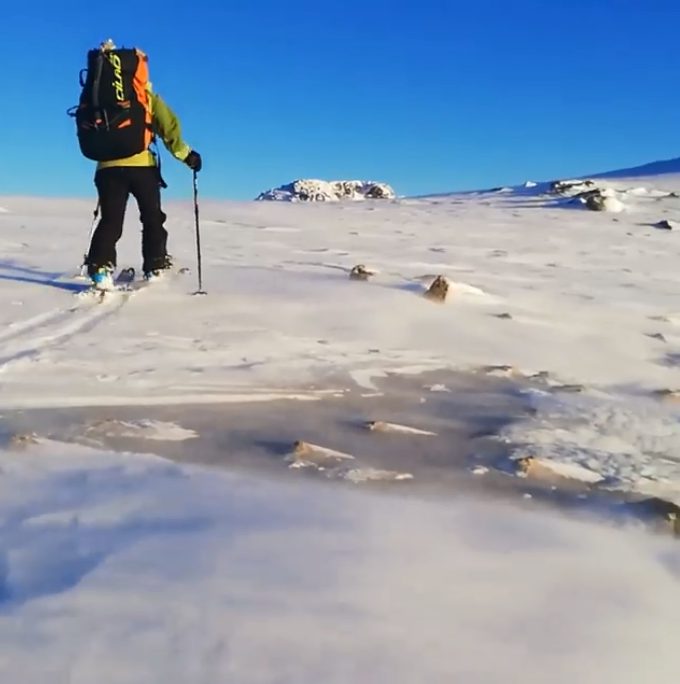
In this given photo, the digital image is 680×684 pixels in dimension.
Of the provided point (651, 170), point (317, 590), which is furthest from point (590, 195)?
point (317, 590)

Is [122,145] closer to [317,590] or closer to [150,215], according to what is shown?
[150,215]

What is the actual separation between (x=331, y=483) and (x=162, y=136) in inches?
154

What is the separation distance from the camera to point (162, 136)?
5508 millimetres

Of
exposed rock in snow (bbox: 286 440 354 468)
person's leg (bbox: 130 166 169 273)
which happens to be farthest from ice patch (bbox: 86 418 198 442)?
person's leg (bbox: 130 166 169 273)

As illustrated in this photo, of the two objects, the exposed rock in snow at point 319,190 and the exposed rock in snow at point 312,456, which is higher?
the exposed rock in snow at point 319,190

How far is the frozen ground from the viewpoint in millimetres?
1418

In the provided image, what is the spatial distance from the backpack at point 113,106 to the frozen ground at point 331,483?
92cm

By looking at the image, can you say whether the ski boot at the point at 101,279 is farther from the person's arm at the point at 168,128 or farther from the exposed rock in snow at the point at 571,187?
the exposed rock in snow at the point at 571,187

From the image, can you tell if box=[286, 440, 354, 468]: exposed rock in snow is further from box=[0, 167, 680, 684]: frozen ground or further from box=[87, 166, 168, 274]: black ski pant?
box=[87, 166, 168, 274]: black ski pant

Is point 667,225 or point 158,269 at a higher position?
point 667,225

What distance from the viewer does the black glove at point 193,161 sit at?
556 cm

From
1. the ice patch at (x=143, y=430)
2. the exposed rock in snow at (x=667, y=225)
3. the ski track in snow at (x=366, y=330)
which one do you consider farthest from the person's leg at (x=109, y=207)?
the exposed rock in snow at (x=667, y=225)

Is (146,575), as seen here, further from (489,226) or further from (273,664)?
(489,226)

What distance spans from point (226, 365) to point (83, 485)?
138cm
